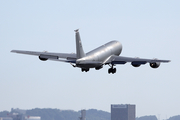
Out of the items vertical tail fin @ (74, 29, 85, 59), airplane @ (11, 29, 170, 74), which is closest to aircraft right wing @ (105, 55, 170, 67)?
airplane @ (11, 29, 170, 74)

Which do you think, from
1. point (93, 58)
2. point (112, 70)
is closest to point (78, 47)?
point (93, 58)

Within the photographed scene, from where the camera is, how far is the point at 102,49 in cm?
10831

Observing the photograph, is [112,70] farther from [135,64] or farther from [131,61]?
[131,61]

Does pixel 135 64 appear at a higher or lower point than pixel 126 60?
lower

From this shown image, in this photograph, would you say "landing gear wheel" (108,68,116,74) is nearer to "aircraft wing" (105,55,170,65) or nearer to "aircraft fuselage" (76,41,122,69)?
"aircraft wing" (105,55,170,65)

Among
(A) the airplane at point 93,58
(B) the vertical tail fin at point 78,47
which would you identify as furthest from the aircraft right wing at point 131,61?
(B) the vertical tail fin at point 78,47

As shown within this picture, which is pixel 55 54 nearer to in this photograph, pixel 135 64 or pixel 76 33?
pixel 76 33

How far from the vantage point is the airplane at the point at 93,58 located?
9388cm

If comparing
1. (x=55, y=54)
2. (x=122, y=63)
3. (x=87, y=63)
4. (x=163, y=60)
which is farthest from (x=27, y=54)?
(x=163, y=60)

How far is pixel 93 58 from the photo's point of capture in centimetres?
9925

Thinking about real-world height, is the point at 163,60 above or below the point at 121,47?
below

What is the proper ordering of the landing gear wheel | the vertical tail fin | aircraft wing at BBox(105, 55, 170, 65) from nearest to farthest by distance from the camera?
the vertical tail fin, aircraft wing at BBox(105, 55, 170, 65), the landing gear wheel

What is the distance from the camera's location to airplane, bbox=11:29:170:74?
93875 millimetres

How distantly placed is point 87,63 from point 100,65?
7219mm
